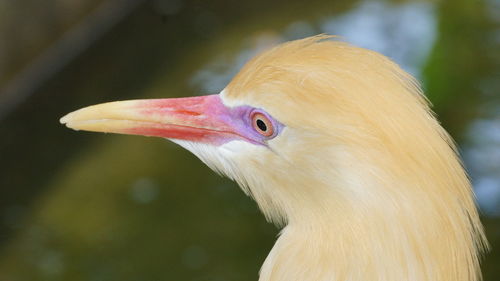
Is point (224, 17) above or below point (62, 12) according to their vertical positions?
above

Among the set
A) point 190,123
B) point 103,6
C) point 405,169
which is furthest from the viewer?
point 103,6

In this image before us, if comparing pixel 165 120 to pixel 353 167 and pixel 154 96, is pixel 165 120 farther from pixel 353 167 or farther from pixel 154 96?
pixel 154 96

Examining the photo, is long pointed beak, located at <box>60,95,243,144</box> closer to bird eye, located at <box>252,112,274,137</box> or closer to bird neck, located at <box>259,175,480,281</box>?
bird eye, located at <box>252,112,274,137</box>

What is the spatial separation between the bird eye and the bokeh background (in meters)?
2.25

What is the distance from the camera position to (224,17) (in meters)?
5.81

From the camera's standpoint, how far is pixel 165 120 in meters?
2.02

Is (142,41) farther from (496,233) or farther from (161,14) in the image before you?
(496,233)

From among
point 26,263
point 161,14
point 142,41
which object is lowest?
point 26,263

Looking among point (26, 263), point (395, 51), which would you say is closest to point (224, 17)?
point (395, 51)

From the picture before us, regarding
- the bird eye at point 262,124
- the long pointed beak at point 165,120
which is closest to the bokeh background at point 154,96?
the long pointed beak at point 165,120

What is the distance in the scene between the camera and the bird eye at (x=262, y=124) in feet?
6.01

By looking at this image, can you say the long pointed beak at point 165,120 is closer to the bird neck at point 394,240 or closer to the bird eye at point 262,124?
the bird eye at point 262,124

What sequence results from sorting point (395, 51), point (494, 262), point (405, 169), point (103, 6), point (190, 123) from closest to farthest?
point (405, 169) → point (190, 123) → point (494, 262) → point (395, 51) → point (103, 6)

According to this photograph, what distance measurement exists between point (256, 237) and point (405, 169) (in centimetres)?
256
